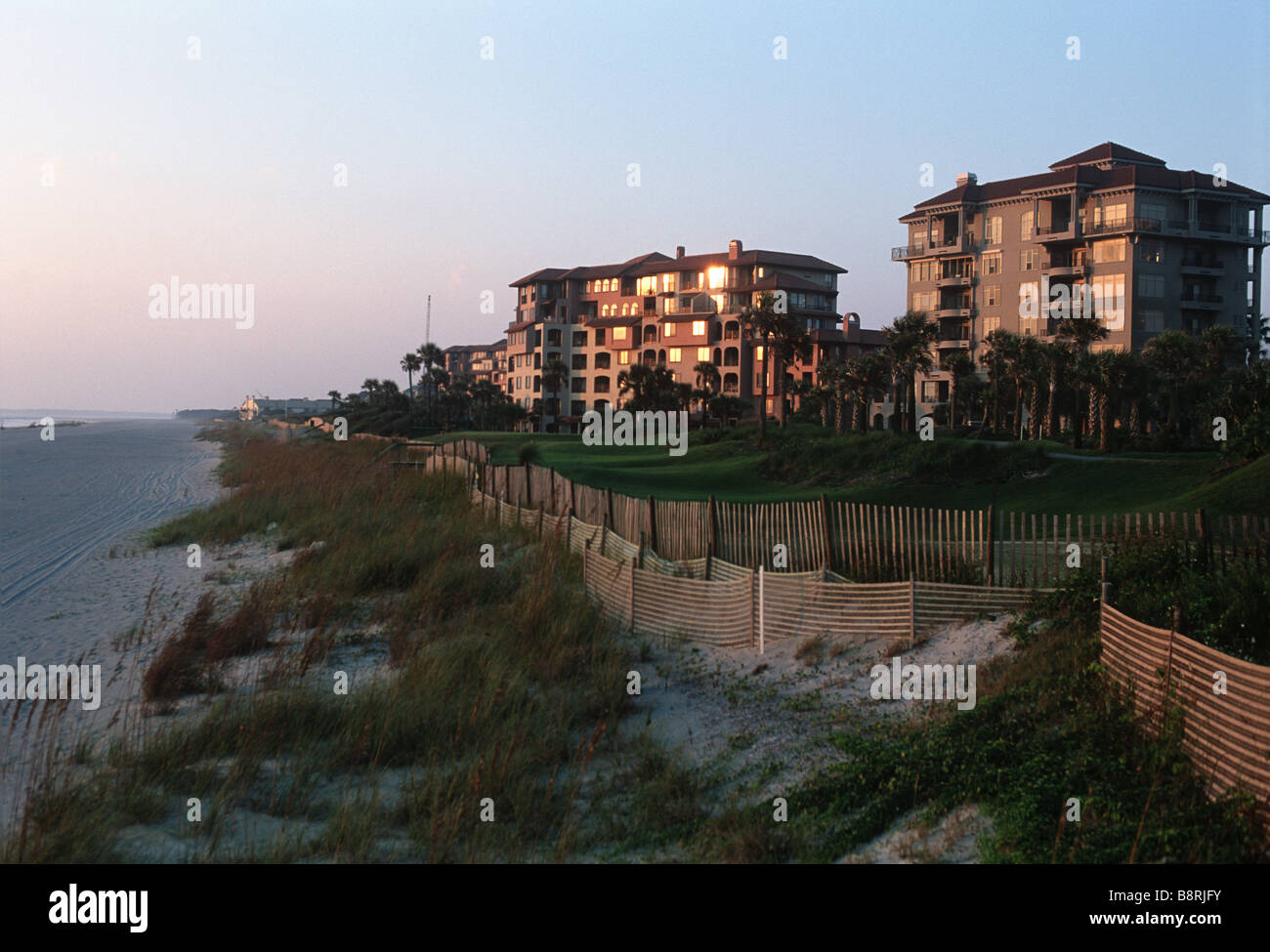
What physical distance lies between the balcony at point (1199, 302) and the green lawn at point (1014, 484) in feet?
115

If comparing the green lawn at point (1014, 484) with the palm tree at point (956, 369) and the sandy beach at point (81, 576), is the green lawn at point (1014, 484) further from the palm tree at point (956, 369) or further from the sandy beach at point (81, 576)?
the palm tree at point (956, 369)

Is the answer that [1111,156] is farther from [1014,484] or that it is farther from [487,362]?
[487,362]

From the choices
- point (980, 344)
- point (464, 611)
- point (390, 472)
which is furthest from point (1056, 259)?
point (464, 611)

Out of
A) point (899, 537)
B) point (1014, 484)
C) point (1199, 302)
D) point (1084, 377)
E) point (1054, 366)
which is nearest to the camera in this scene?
point (899, 537)

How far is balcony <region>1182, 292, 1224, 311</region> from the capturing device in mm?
72688

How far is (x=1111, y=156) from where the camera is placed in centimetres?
7919

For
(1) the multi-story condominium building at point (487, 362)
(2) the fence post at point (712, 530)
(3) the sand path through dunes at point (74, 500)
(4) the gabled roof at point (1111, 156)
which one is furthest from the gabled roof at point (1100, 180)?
(1) the multi-story condominium building at point (487, 362)

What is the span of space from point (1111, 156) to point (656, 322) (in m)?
41.3

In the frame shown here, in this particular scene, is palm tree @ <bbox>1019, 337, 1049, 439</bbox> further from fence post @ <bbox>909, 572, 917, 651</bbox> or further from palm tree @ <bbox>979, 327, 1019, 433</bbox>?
Result: fence post @ <bbox>909, 572, 917, 651</bbox>

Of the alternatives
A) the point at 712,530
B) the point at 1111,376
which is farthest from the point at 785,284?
the point at 712,530

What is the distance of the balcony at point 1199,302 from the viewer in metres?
72.7

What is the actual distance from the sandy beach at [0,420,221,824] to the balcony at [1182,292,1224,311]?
6439 centimetres

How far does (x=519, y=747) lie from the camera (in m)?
9.27

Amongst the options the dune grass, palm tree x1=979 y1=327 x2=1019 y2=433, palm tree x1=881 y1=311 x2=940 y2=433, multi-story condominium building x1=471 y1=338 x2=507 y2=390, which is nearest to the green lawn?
palm tree x1=881 y1=311 x2=940 y2=433
